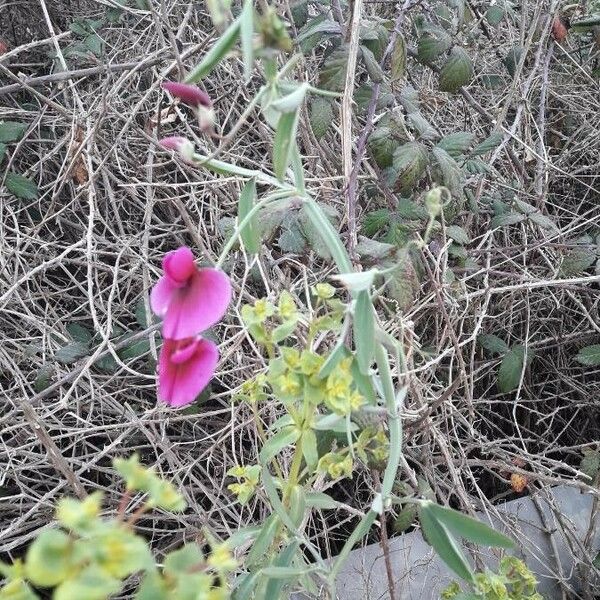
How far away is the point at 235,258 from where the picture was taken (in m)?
1.32

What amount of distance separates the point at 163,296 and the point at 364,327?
0.18m

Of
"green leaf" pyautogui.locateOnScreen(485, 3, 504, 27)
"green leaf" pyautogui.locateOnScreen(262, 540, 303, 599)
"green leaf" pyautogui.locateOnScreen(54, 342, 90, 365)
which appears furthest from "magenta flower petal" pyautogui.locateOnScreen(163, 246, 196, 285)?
"green leaf" pyautogui.locateOnScreen(485, 3, 504, 27)

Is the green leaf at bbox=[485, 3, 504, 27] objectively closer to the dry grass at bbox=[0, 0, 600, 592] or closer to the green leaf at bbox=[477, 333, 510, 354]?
the dry grass at bbox=[0, 0, 600, 592]

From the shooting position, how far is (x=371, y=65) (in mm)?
1230

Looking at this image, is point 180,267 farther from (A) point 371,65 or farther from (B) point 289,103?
(A) point 371,65

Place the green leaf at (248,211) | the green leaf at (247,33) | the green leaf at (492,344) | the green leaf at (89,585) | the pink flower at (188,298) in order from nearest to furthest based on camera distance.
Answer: the green leaf at (89,585) < the green leaf at (247,33) < the pink flower at (188,298) < the green leaf at (248,211) < the green leaf at (492,344)

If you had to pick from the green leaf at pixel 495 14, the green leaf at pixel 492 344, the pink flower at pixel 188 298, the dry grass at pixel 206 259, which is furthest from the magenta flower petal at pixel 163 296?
the green leaf at pixel 495 14

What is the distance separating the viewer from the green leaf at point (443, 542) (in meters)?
0.75

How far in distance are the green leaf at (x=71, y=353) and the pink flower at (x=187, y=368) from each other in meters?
0.72

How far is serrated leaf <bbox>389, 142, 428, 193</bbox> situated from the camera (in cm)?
122

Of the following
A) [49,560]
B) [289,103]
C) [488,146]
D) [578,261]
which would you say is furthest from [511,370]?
[49,560]

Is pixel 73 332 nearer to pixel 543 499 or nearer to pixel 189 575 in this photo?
pixel 543 499

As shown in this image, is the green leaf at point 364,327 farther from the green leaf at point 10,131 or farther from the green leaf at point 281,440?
the green leaf at point 10,131

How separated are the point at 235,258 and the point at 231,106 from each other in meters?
0.38
